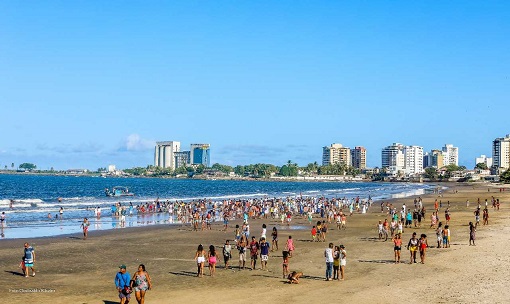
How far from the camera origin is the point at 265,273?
24.0 meters

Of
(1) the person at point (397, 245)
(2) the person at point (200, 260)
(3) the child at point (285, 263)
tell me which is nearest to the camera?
(3) the child at point (285, 263)

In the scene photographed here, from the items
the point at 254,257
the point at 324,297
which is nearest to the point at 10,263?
the point at 254,257

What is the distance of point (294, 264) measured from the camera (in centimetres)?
2605

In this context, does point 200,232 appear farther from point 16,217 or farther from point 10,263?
point 16,217

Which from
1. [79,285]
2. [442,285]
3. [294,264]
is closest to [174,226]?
[294,264]

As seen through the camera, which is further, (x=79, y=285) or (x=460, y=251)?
(x=460, y=251)

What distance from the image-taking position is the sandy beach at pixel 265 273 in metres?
19.6

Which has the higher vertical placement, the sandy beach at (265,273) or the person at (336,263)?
the person at (336,263)

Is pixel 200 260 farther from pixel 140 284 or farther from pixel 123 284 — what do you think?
pixel 123 284

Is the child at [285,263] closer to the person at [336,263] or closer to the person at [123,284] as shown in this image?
the person at [336,263]

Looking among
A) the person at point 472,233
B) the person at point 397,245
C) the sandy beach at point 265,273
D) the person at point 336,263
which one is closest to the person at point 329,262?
the person at point 336,263

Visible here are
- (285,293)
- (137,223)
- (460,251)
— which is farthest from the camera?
(137,223)

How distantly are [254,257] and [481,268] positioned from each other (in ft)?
31.2

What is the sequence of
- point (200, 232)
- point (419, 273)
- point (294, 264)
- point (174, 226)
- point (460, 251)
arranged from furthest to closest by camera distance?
point (174, 226)
point (200, 232)
point (460, 251)
point (294, 264)
point (419, 273)
